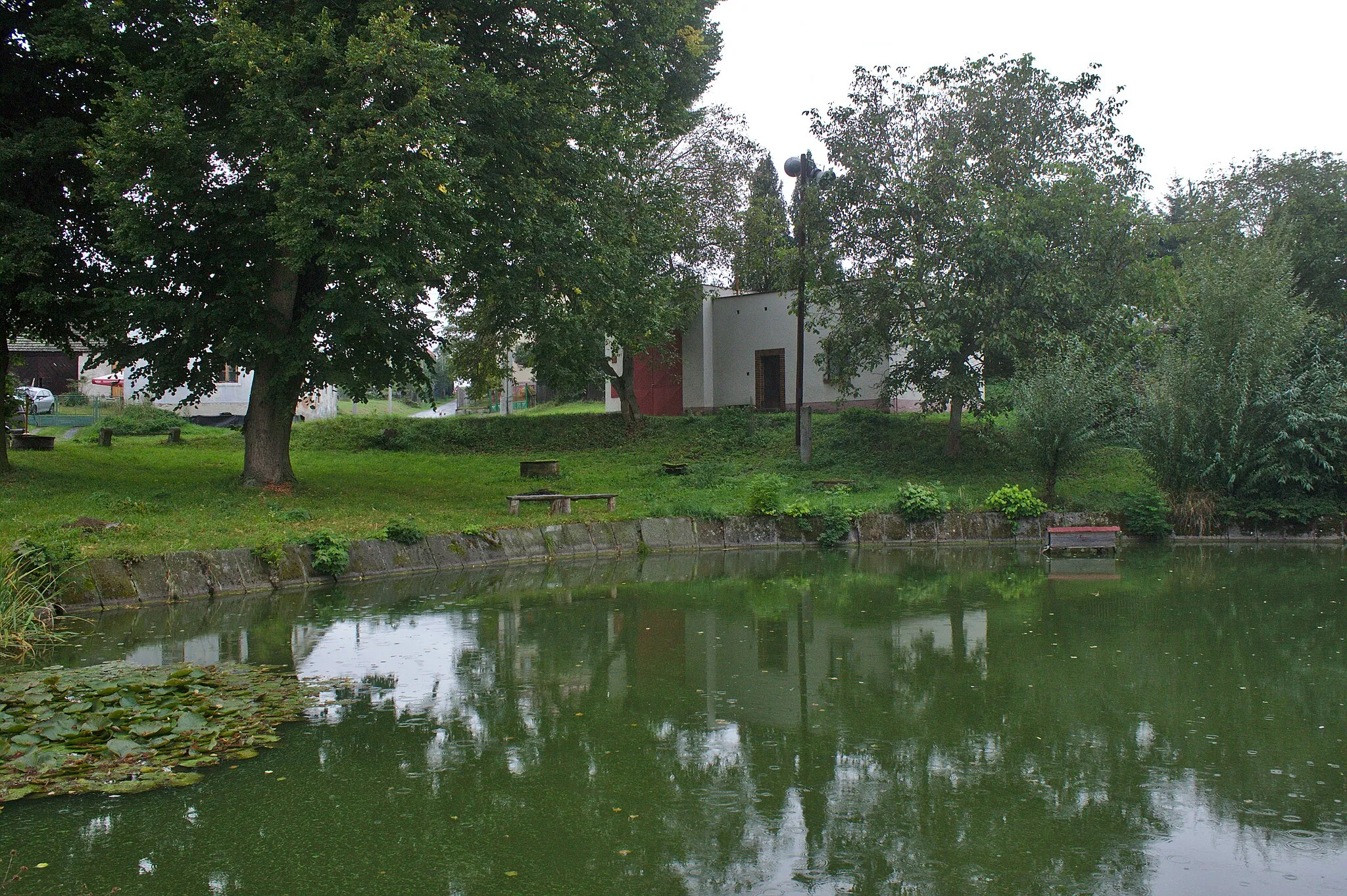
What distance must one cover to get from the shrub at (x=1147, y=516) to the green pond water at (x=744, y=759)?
25.0 feet

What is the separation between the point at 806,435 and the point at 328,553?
→ 13.8m

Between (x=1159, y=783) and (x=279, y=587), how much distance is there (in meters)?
10.8

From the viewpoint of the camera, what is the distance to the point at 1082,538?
60.5 feet

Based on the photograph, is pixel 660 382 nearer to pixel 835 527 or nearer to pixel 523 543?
pixel 835 527

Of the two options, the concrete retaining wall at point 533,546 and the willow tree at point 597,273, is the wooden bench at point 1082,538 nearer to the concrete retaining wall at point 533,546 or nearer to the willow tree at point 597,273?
the concrete retaining wall at point 533,546

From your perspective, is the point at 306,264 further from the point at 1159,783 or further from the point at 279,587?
the point at 1159,783

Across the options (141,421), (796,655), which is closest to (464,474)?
(141,421)

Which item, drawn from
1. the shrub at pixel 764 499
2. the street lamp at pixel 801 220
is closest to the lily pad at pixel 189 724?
the shrub at pixel 764 499

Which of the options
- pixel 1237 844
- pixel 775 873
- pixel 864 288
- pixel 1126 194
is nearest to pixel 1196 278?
pixel 1126 194

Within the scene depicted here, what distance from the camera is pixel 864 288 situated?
965 inches

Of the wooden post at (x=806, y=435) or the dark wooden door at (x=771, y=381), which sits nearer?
the wooden post at (x=806, y=435)

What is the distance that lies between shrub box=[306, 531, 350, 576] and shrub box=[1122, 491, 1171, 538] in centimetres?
1454

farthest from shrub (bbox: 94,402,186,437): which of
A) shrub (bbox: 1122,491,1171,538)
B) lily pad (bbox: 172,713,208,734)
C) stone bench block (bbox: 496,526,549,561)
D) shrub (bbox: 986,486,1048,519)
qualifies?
shrub (bbox: 1122,491,1171,538)

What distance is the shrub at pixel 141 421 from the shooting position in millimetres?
29766
